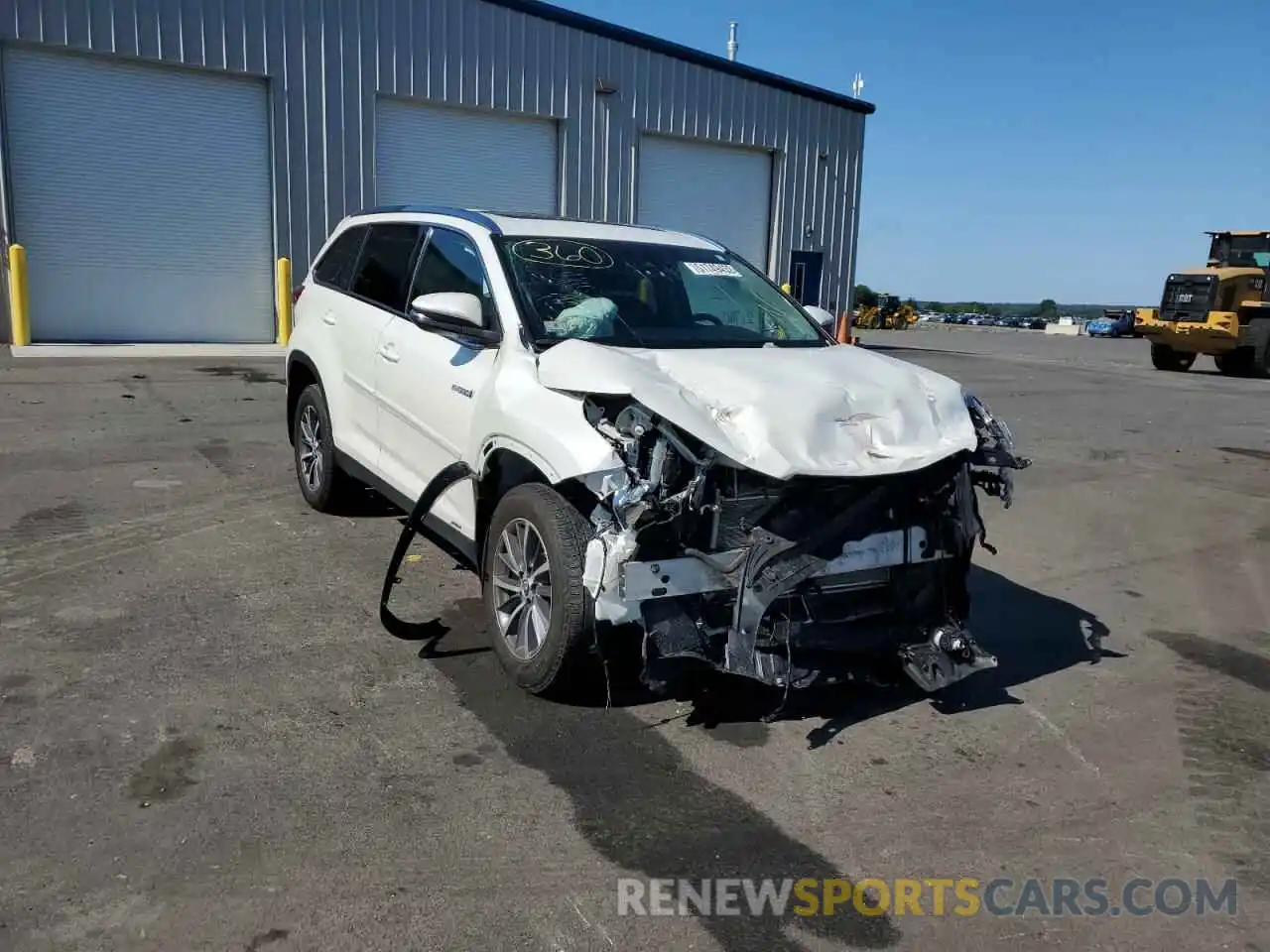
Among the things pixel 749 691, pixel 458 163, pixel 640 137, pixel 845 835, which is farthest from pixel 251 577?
pixel 640 137

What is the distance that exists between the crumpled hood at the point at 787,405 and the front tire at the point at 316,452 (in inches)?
107

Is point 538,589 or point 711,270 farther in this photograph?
point 711,270

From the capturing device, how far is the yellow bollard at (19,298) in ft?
51.9

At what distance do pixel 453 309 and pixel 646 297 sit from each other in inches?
42.3

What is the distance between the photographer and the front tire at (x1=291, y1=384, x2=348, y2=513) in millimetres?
6332

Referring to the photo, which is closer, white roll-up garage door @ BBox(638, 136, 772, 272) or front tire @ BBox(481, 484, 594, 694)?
front tire @ BBox(481, 484, 594, 694)

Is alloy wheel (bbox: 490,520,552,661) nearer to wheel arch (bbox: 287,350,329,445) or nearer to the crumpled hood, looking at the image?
the crumpled hood

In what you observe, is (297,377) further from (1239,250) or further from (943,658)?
(1239,250)

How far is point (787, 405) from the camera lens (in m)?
3.76

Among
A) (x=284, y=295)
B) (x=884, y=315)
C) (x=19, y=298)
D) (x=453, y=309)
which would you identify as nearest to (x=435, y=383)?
(x=453, y=309)

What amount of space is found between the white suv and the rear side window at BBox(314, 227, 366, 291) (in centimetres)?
140

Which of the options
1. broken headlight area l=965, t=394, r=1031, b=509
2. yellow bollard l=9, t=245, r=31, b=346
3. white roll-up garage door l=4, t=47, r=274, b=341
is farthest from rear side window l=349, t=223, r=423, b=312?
white roll-up garage door l=4, t=47, r=274, b=341

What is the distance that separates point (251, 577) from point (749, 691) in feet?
9.00

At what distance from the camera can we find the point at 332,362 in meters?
6.14
